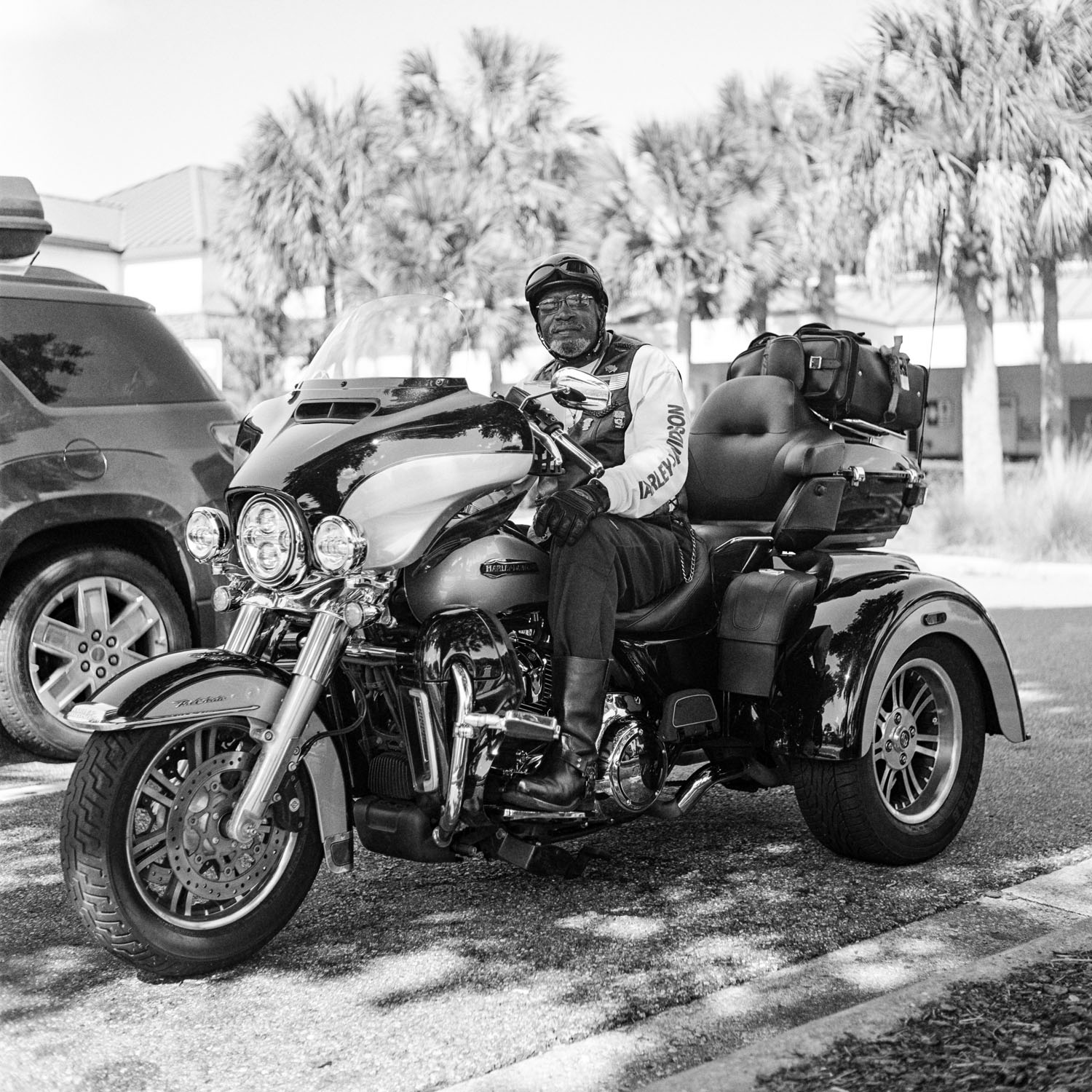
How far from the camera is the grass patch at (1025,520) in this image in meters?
16.8

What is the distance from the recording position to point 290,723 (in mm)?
3857

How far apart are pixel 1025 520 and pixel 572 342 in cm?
1353

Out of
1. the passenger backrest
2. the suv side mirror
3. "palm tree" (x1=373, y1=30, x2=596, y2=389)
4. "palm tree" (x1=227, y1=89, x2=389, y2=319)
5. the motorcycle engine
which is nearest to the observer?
the motorcycle engine

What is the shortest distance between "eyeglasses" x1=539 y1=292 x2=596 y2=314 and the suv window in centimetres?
294

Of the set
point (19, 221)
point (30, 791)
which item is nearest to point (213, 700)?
point (30, 791)

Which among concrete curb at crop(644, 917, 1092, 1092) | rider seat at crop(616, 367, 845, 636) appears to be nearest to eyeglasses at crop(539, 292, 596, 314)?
rider seat at crop(616, 367, 845, 636)

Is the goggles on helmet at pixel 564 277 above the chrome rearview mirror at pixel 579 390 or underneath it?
above

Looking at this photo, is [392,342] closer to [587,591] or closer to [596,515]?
[596,515]

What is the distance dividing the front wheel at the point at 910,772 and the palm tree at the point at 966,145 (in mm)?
17238

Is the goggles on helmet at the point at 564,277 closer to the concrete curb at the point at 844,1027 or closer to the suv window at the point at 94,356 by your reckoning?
the concrete curb at the point at 844,1027

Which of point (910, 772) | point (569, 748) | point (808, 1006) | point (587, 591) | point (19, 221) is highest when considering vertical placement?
point (19, 221)

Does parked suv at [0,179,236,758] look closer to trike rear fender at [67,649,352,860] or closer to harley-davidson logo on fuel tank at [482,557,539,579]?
trike rear fender at [67,649,352,860]

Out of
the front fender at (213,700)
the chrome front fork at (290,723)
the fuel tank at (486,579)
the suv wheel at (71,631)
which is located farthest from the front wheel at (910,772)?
the suv wheel at (71,631)

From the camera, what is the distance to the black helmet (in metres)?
4.59
